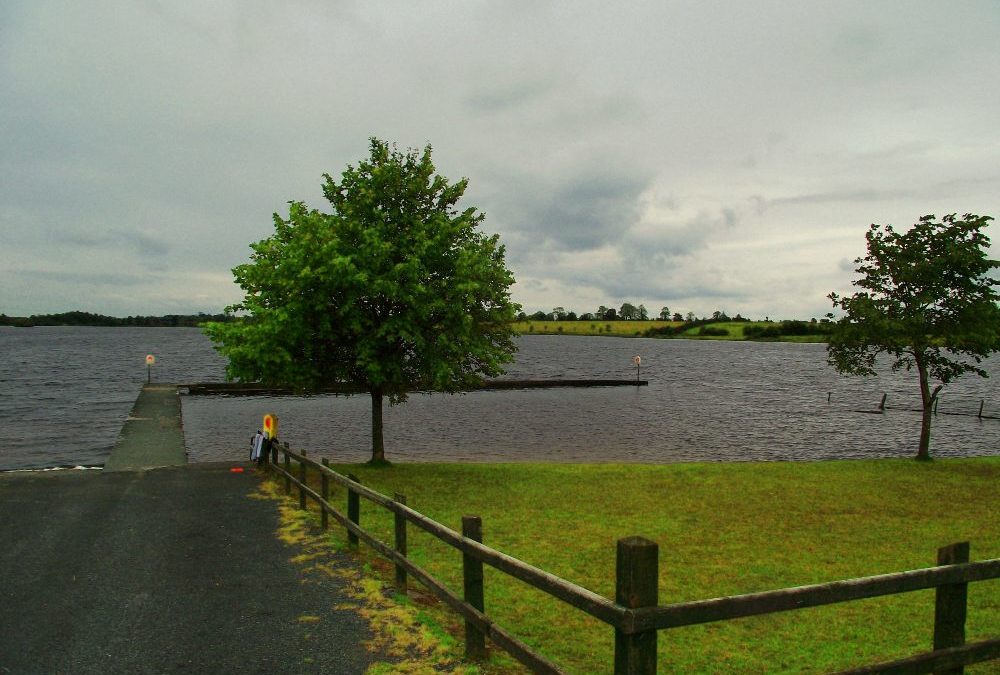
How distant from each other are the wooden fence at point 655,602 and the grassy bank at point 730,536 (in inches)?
73.2

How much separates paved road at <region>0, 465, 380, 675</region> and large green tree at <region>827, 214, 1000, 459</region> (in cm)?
2178

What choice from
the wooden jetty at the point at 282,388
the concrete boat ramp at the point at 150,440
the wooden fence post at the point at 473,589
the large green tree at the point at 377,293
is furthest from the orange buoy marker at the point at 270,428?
the wooden jetty at the point at 282,388

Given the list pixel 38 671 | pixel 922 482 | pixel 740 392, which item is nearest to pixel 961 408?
pixel 740 392

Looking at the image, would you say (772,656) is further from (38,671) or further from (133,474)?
(133,474)

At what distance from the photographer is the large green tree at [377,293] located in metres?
19.3

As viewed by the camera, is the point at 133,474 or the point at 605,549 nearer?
the point at 605,549

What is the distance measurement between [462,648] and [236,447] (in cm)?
2835

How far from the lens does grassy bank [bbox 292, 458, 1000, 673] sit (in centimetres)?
812

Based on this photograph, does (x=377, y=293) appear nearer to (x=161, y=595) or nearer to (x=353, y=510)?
(x=353, y=510)

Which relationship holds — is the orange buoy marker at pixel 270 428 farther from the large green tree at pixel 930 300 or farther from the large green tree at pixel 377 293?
the large green tree at pixel 930 300

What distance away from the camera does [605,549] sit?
1249cm

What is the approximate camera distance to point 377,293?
19.6 meters

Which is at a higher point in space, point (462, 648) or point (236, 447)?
point (462, 648)

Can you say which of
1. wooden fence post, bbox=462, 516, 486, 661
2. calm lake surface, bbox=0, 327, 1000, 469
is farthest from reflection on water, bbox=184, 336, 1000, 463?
wooden fence post, bbox=462, 516, 486, 661
